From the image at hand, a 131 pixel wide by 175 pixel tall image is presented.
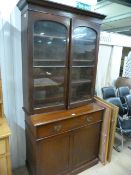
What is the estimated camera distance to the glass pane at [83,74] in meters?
2.08

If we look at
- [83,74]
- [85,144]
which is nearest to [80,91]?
[83,74]

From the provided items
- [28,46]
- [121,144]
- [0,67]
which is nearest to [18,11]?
[28,46]

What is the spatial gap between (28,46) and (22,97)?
0.72 meters

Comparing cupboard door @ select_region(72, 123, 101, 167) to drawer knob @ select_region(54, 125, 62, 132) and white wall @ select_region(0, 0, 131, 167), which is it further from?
white wall @ select_region(0, 0, 131, 167)

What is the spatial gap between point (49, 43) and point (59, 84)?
50 centimetres

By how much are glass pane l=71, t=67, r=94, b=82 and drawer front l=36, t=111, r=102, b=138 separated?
50 cm

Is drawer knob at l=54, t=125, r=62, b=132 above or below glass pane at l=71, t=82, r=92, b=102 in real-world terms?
below

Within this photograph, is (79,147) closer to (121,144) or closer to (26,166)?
(26,166)

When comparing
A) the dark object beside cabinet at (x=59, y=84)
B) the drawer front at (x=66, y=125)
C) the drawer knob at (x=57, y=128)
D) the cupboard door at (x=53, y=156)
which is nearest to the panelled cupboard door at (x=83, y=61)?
the dark object beside cabinet at (x=59, y=84)

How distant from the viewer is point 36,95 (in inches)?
71.1

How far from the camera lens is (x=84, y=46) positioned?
210 centimetres

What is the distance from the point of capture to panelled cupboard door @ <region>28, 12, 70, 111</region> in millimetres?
1627

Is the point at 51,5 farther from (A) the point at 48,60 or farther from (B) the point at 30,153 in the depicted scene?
(B) the point at 30,153

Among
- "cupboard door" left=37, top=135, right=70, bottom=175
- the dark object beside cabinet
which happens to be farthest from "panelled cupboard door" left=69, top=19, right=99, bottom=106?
"cupboard door" left=37, top=135, right=70, bottom=175
